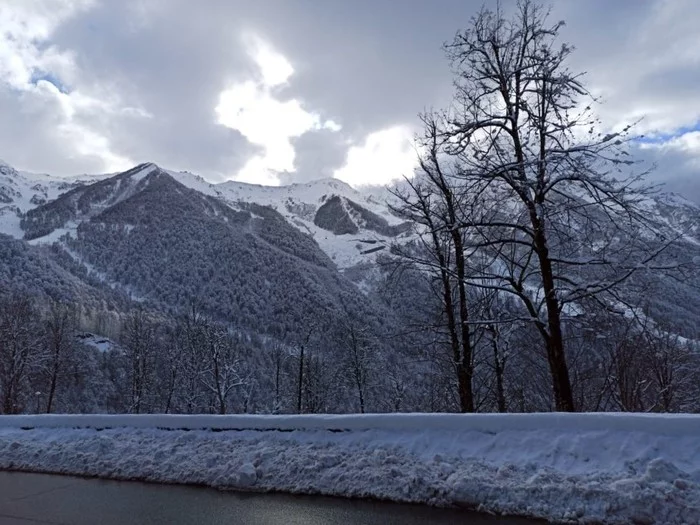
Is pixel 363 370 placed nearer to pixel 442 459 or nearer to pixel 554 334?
pixel 554 334

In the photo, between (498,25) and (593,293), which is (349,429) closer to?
(593,293)

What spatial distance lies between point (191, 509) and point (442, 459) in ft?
11.3

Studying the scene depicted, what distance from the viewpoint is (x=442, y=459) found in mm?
6797

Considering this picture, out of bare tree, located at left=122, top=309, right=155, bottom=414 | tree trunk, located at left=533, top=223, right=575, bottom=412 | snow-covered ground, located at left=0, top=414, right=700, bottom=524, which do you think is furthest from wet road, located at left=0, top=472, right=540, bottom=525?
bare tree, located at left=122, top=309, right=155, bottom=414

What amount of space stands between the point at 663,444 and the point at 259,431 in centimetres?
633

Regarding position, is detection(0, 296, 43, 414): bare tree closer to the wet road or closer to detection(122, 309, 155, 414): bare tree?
detection(122, 309, 155, 414): bare tree

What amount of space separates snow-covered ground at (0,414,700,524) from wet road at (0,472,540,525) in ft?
0.90

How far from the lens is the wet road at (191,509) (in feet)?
19.0

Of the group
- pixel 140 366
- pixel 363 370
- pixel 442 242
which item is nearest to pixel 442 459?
pixel 442 242

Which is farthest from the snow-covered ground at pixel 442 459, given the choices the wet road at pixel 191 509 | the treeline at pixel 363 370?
the treeline at pixel 363 370

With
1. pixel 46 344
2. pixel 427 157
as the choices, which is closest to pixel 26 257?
pixel 46 344

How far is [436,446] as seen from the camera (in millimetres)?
7207

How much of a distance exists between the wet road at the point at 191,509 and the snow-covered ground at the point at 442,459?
273 mm

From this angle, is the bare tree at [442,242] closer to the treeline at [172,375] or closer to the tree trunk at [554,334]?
the tree trunk at [554,334]
